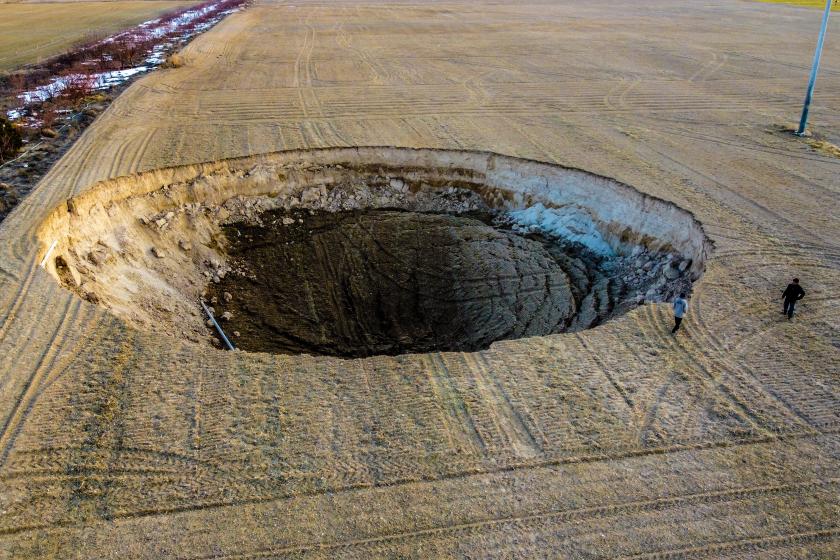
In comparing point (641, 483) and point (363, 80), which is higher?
point (363, 80)

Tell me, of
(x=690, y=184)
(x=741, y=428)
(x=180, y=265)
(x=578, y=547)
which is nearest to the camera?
(x=578, y=547)

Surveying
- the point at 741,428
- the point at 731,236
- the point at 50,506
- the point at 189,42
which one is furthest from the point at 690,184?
the point at 189,42

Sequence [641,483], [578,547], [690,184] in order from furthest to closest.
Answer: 1. [690,184]
2. [641,483]
3. [578,547]

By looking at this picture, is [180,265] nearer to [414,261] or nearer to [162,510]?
[414,261]

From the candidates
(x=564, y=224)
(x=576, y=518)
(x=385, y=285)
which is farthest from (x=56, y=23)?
(x=576, y=518)

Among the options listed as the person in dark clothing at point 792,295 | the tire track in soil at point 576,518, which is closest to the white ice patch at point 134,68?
the tire track in soil at point 576,518

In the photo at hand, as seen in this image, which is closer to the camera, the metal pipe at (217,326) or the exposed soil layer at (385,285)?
the metal pipe at (217,326)

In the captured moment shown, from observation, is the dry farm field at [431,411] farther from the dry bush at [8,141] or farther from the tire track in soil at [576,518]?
the dry bush at [8,141]
